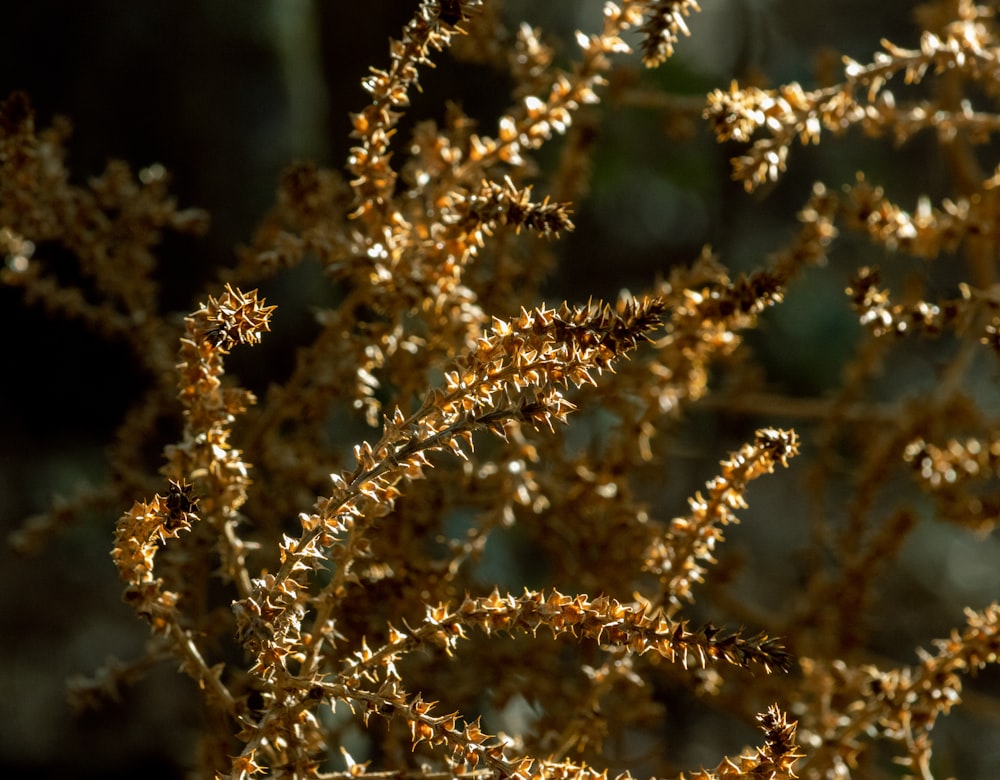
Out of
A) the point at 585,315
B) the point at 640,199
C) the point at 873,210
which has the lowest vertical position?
the point at 585,315

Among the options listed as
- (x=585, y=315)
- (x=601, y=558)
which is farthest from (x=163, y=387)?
(x=585, y=315)

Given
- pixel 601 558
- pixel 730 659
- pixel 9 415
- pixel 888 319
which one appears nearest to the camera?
pixel 730 659

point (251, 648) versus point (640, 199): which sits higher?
point (640, 199)

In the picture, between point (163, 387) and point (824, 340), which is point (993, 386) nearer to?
point (824, 340)

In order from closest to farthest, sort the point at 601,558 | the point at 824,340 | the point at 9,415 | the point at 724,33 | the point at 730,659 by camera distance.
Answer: the point at 730,659
the point at 601,558
the point at 9,415
the point at 824,340
the point at 724,33

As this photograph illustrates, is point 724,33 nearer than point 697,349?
No

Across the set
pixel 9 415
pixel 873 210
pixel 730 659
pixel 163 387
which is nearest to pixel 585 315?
pixel 730 659

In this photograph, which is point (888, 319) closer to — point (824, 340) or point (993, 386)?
point (824, 340)
